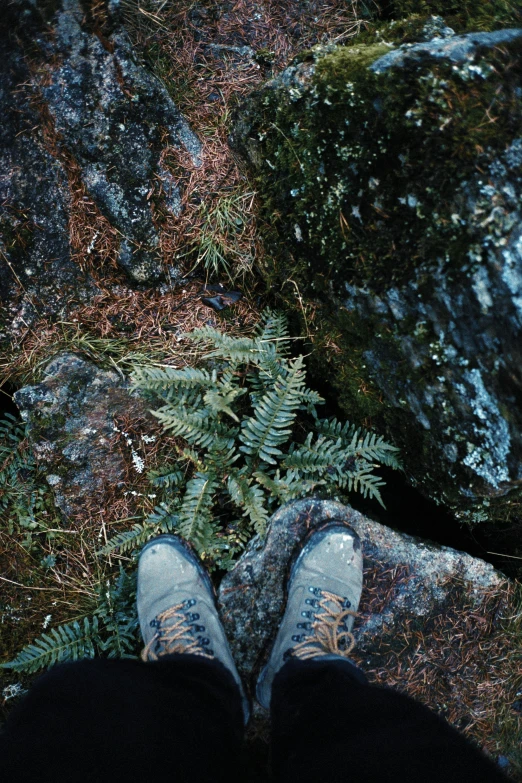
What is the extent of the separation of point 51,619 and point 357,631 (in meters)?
2.29

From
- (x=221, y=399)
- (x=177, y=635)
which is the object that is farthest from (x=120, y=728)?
(x=221, y=399)

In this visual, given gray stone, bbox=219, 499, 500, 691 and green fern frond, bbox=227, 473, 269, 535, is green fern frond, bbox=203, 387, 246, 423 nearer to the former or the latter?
green fern frond, bbox=227, 473, 269, 535

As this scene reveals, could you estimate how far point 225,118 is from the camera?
3.79 meters

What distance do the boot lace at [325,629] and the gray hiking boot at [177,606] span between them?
1.66 ft

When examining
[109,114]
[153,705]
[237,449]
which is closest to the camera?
[153,705]

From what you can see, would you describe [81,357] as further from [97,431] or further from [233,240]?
[233,240]

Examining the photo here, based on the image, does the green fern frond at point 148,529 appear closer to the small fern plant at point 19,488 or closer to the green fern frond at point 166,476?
the green fern frond at point 166,476

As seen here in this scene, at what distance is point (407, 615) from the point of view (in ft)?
11.2

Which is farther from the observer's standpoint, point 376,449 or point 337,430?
point 337,430

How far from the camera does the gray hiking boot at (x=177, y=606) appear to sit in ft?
10.3

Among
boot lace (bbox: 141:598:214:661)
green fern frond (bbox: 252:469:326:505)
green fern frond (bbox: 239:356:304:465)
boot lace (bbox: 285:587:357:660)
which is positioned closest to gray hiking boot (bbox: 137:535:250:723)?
boot lace (bbox: 141:598:214:661)

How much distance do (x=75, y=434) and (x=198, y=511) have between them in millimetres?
1170

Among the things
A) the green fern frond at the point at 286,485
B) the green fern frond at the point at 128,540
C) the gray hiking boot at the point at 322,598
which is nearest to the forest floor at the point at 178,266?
the green fern frond at the point at 128,540

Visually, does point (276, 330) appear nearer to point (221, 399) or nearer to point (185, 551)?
point (221, 399)
